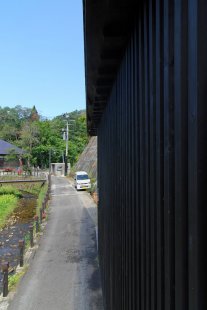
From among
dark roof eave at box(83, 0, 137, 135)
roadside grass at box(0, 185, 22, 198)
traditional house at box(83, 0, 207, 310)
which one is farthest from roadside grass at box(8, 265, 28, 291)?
roadside grass at box(0, 185, 22, 198)

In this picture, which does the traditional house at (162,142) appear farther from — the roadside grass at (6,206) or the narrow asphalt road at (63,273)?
the roadside grass at (6,206)

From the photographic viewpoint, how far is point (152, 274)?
7.71 ft

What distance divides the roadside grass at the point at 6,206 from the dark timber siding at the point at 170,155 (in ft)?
81.8

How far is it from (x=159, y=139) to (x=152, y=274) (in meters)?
0.88

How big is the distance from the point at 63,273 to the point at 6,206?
80.0 ft

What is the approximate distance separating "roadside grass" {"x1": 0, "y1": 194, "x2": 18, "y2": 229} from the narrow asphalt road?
8594 millimetres

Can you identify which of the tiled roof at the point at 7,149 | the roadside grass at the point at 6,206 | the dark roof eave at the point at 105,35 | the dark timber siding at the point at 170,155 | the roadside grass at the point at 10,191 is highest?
the tiled roof at the point at 7,149

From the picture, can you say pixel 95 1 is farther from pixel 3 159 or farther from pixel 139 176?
pixel 3 159

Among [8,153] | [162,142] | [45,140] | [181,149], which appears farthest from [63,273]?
[45,140]

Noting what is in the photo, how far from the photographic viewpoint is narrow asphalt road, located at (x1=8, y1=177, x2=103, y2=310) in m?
9.01

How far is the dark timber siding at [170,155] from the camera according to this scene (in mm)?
1467

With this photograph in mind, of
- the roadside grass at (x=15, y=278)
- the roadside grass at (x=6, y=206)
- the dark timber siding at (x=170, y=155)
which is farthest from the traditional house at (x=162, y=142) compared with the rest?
the roadside grass at (x=6, y=206)

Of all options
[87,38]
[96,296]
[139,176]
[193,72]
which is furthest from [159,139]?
[96,296]

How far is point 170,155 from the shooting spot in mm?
1821
